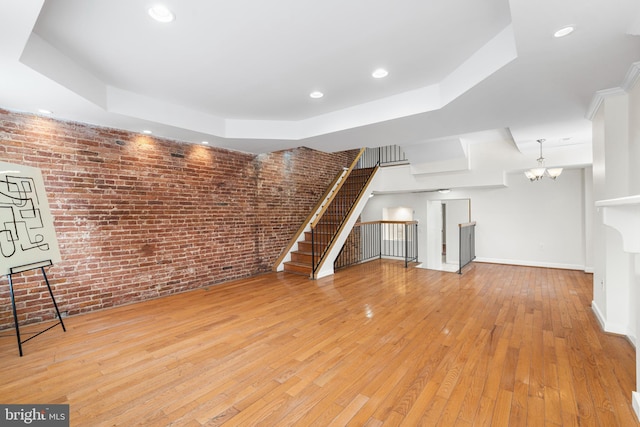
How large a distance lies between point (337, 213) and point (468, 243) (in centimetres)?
342

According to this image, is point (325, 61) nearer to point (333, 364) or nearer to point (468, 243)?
point (333, 364)

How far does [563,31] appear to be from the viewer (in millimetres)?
1906

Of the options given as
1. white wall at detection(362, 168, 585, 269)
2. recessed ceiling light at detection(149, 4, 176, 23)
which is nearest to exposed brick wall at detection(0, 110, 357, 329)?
recessed ceiling light at detection(149, 4, 176, 23)

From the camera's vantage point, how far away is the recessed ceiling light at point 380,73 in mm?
2986

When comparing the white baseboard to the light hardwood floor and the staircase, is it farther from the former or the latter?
the staircase

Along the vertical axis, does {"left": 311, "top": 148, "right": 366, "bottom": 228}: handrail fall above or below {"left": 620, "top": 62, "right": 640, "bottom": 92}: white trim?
below

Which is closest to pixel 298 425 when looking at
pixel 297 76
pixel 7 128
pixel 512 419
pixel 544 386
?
pixel 512 419

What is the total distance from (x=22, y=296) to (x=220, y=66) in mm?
3475

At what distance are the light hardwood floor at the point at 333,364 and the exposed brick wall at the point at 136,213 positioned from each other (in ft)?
1.42

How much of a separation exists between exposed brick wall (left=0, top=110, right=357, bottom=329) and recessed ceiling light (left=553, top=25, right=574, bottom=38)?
15.7ft

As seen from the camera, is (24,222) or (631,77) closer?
(631,77)

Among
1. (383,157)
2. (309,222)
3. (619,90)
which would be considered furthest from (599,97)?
(383,157)

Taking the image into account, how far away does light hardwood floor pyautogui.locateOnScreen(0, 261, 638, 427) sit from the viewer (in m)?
1.88

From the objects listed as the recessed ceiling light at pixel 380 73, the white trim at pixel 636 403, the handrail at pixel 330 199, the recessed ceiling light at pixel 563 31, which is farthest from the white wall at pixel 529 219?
the white trim at pixel 636 403
